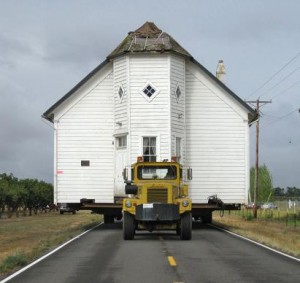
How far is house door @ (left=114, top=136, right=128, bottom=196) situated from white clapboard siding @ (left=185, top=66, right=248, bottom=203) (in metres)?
3.20

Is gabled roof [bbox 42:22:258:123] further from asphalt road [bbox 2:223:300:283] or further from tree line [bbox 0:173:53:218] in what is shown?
tree line [bbox 0:173:53:218]

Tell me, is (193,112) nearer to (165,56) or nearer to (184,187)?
(165,56)

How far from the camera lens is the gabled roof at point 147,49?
102 ft

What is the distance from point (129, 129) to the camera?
3086 cm

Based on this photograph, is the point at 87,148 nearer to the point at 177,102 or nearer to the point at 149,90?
the point at 149,90

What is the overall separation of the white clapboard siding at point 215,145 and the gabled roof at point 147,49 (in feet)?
1.92

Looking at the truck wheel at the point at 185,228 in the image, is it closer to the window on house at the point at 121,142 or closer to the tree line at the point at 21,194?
the window on house at the point at 121,142

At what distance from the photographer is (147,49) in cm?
3098


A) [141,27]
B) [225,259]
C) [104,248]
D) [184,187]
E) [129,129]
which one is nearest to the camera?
[225,259]

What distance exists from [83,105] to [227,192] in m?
8.48

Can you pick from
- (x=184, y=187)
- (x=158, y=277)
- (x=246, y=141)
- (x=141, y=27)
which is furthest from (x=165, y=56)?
(x=158, y=277)

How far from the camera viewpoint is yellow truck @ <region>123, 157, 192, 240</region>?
22.6 m

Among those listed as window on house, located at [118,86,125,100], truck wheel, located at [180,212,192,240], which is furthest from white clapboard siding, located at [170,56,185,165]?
truck wheel, located at [180,212,192,240]

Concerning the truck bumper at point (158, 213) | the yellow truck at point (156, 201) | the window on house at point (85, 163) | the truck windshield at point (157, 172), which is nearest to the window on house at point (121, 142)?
the window on house at point (85, 163)
